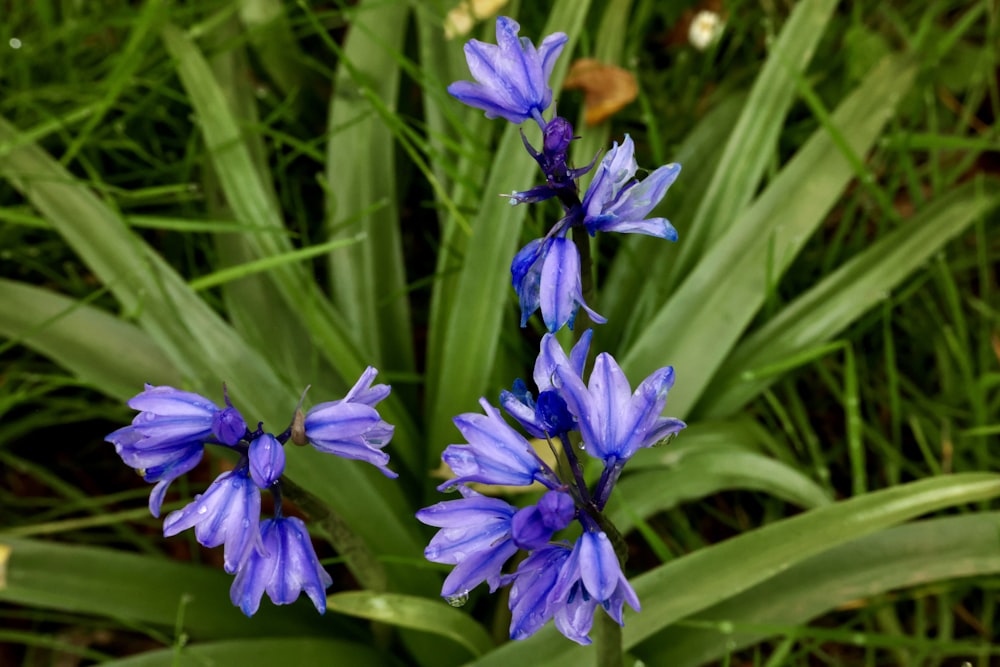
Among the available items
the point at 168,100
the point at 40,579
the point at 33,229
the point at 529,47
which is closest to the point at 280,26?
the point at 168,100

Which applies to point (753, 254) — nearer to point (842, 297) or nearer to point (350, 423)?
point (842, 297)

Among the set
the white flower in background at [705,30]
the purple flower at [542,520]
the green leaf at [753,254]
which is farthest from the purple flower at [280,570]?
the white flower in background at [705,30]

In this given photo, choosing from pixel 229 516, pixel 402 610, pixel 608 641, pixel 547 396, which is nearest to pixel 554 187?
pixel 547 396

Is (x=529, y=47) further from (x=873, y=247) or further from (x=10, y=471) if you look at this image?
(x=10, y=471)

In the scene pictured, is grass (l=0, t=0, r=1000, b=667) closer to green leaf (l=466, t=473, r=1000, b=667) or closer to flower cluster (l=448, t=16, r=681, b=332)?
green leaf (l=466, t=473, r=1000, b=667)

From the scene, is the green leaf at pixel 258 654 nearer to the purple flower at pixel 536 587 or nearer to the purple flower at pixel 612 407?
the purple flower at pixel 536 587

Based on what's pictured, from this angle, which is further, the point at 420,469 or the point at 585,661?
the point at 420,469
